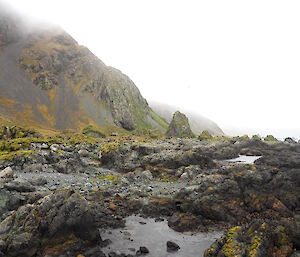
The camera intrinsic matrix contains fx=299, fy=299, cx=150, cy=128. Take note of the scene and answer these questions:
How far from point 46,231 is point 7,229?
4006mm

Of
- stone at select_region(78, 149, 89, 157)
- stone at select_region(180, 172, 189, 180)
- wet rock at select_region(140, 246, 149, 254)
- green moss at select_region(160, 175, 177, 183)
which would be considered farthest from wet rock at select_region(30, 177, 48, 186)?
stone at select_region(78, 149, 89, 157)

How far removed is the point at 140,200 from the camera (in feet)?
158

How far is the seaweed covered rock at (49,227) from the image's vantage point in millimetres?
29788

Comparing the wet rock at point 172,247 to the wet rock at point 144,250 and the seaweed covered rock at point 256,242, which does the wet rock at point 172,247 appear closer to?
the wet rock at point 144,250

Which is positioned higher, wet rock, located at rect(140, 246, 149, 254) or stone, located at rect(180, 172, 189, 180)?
stone, located at rect(180, 172, 189, 180)

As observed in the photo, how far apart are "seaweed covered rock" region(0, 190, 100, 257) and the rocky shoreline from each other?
10 centimetres

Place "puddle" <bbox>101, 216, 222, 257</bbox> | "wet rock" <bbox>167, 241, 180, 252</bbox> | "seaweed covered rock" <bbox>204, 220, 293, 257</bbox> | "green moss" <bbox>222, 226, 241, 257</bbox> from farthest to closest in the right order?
"wet rock" <bbox>167, 241, 180, 252</bbox> < "puddle" <bbox>101, 216, 222, 257</bbox> < "green moss" <bbox>222, 226, 241, 257</bbox> < "seaweed covered rock" <bbox>204, 220, 293, 257</bbox>

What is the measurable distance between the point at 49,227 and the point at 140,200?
18.8 metres

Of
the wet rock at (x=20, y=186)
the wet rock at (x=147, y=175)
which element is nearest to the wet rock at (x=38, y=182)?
the wet rock at (x=20, y=186)

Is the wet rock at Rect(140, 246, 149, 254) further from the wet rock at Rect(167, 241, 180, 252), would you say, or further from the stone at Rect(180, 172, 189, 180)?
the stone at Rect(180, 172, 189, 180)

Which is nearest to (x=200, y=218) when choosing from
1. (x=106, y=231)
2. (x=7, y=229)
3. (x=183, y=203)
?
(x=183, y=203)

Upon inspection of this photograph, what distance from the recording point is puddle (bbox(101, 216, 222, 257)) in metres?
32.9

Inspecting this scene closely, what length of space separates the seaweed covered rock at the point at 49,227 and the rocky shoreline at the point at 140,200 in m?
0.10

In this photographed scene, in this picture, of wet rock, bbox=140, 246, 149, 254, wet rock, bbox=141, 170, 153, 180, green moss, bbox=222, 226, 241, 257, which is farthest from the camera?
wet rock, bbox=141, 170, 153, 180
